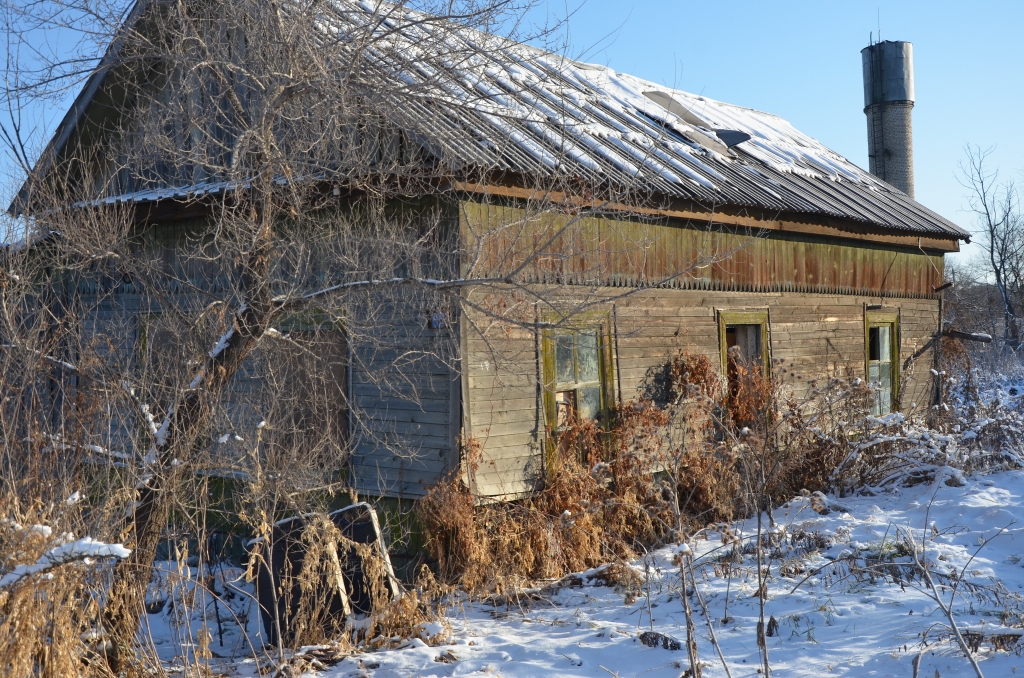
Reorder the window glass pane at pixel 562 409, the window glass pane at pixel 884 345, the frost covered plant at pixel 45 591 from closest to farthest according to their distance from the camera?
the frost covered plant at pixel 45 591 → the window glass pane at pixel 562 409 → the window glass pane at pixel 884 345

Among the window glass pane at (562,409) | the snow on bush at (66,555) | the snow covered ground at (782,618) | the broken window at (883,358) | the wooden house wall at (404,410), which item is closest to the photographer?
the snow on bush at (66,555)

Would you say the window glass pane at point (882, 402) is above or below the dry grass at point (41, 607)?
above

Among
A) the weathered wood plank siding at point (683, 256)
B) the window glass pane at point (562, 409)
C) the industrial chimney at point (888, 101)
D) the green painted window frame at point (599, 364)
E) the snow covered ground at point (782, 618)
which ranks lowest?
the snow covered ground at point (782, 618)

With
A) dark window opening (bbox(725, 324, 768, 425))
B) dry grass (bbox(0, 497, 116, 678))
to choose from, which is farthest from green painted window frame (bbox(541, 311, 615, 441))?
dry grass (bbox(0, 497, 116, 678))

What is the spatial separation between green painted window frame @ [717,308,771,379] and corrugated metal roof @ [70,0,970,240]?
1318 millimetres

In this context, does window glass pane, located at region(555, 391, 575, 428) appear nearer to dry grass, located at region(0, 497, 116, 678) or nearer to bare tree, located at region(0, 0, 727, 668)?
bare tree, located at region(0, 0, 727, 668)

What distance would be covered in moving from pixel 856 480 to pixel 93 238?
8482mm

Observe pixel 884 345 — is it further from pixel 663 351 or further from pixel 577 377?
pixel 577 377

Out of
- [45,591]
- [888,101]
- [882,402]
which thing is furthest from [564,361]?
[888,101]

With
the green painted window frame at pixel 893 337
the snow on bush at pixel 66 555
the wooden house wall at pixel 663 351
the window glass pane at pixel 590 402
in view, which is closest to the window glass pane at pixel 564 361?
the window glass pane at pixel 590 402

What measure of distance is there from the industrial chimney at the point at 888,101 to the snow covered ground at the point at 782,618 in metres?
12.9

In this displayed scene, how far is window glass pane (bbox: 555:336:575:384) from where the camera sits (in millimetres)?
8789

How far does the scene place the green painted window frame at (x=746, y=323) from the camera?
1067cm

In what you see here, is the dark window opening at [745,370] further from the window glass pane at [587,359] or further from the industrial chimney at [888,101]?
the industrial chimney at [888,101]
